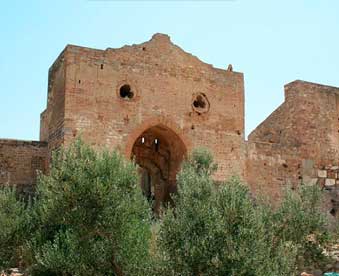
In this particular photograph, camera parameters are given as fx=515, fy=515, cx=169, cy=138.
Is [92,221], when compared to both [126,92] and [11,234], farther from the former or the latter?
[126,92]

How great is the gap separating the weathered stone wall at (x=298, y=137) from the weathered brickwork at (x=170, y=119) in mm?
43

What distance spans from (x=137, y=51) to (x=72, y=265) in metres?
9.63

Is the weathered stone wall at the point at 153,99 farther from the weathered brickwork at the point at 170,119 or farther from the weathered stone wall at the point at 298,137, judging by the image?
the weathered stone wall at the point at 298,137

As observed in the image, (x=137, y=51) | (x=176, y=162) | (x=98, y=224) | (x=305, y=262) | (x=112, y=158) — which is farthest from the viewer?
(x=176, y=162)

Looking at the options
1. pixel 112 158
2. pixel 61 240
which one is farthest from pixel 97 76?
pixel 61 240

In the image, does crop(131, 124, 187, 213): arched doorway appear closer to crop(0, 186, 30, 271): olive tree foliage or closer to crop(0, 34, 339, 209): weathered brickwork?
crop(0, 34, 339, 209): weathered brickwork

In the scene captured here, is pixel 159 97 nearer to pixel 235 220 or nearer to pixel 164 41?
pixel 164 41

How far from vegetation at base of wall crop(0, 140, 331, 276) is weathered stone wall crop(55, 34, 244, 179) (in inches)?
189

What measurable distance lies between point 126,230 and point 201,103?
9220 millimetres

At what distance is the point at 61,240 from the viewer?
1059 cm

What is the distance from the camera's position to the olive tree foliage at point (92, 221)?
10.2m

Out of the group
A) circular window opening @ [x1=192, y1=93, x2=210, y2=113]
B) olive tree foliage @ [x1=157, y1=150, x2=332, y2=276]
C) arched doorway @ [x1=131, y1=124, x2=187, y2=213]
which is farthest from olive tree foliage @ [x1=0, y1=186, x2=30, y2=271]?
circular window opening @ [x1=192, y1=93, x2=210, y2=113]

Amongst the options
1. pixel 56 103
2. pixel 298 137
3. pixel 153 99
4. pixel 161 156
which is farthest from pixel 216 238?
pixel 298 137

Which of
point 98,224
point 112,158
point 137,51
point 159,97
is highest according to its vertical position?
point 137,51
